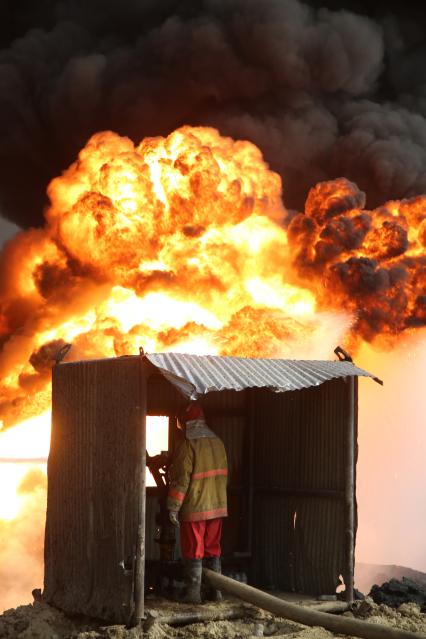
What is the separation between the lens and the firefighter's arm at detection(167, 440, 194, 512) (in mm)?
10039

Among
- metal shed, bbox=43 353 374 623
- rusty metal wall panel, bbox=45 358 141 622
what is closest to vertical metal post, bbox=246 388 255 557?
metal shed, bbox=43 353 374 623

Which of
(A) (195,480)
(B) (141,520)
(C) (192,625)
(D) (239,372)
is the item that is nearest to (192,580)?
(C) (192,625)

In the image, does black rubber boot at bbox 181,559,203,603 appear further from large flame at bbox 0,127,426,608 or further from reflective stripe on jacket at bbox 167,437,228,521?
large flame at bbox 0,127,426,608

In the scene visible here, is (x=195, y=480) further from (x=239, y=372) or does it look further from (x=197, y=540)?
(x=239, y=372)

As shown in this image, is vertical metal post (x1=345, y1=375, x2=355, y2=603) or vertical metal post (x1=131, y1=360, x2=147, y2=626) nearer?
vertical metal post (x1=131, y1=360, x2=147, y2=626)

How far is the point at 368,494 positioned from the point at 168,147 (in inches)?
596

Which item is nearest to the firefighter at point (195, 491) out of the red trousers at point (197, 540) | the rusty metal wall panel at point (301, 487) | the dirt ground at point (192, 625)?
the red trousers at point (197, 540)

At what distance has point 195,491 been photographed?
33.6ft

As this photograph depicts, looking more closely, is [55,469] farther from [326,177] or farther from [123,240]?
[326,177]

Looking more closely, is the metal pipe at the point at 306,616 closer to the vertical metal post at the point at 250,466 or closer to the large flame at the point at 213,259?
the vertical metal post at the point at 250,466

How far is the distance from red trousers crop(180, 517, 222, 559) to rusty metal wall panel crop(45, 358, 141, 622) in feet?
3.60

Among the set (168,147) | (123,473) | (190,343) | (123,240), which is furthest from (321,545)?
(168,147)

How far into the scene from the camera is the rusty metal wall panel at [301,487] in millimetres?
11203

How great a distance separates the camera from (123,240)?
873 inches
